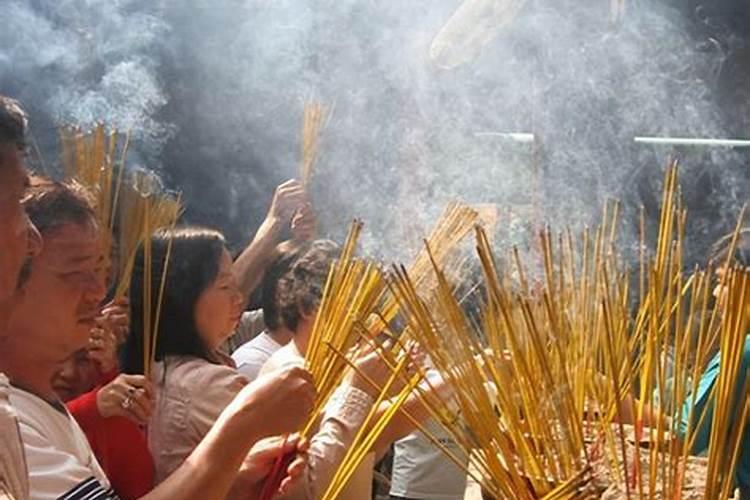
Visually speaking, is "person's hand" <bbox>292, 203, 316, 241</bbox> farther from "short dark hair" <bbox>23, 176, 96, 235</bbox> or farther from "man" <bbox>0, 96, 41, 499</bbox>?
"man" <bbox>0, 96, 41, 499</bbox>

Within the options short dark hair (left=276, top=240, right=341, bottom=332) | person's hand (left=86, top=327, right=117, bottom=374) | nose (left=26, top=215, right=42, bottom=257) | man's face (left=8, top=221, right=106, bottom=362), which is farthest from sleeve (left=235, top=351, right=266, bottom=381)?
nose (left=26, top=215, right=42, bottom=257)

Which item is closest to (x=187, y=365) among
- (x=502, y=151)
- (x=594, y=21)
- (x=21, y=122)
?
(x=21, y=122)

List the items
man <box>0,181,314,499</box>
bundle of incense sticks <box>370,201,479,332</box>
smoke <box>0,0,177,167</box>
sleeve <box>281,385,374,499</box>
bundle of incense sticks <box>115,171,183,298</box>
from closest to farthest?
man <box>0,181,314,499</box>
sleeve <box>281,385,374,499</box>
bundle of incense sticks <box>370,201,479,332</box>
bundle of incense sticks <box>115,171,183,298</box>
smoke <box>0,0,177,167</box>

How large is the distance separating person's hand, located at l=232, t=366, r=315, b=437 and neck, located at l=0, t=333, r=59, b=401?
0.77 ft

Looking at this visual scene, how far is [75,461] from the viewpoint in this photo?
4.33 feet

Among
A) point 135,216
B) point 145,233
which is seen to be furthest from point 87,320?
point 135,216

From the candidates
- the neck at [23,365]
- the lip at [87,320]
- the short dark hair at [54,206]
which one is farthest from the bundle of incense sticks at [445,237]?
the neck at [23,365]

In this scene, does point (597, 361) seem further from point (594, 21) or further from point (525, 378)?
point (594, 21)

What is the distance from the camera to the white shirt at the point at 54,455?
1.27 meters

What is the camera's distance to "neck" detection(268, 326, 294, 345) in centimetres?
259

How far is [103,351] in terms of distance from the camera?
2.04 meters

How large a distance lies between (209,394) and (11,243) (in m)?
0.78

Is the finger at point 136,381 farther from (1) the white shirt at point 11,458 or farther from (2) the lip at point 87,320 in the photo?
(1) the white shirt at point 11,458

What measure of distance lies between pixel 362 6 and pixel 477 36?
63 cm
